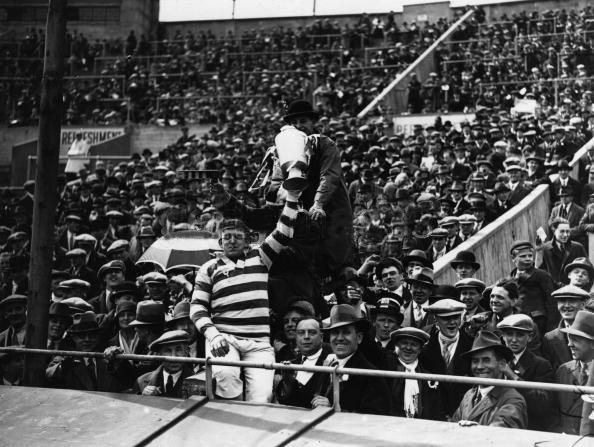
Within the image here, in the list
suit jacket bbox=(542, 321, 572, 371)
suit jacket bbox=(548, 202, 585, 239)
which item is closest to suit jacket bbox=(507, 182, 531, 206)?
suit jacket bbox=(548, 202, 585, 239)

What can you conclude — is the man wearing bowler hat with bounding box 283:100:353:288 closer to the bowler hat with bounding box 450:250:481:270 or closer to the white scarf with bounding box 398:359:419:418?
the white scarf with bounding box 398:359:419:418

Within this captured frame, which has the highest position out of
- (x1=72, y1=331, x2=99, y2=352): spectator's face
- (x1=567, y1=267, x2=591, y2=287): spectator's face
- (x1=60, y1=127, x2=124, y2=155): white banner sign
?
(x1=60, y1=127, x2=124, y2=155): white banner sign

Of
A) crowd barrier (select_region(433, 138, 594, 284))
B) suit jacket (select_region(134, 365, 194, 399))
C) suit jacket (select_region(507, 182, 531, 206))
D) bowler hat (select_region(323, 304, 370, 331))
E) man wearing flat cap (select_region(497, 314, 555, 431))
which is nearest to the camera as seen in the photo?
bowler hat (select_region(323, 304, 370, 331))

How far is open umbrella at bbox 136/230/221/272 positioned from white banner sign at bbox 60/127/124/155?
64.3 feet

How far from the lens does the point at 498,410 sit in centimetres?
519

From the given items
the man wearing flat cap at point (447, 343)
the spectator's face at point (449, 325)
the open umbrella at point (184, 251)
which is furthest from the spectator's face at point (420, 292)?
the open umbrella at point (184, 251)

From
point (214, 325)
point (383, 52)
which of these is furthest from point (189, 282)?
point (383, 52)

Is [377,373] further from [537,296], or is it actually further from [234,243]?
[537,296]

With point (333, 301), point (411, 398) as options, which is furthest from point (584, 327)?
point (333, 301)

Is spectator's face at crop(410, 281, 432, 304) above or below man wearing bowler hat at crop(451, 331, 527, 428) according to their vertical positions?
above

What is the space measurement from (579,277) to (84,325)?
4395 millimetres

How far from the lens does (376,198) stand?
13.1 m

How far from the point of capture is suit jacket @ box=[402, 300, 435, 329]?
24.6 feet

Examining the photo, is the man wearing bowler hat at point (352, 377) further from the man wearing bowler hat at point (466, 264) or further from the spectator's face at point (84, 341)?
the man wearing bowler hat at point (466, 264)
